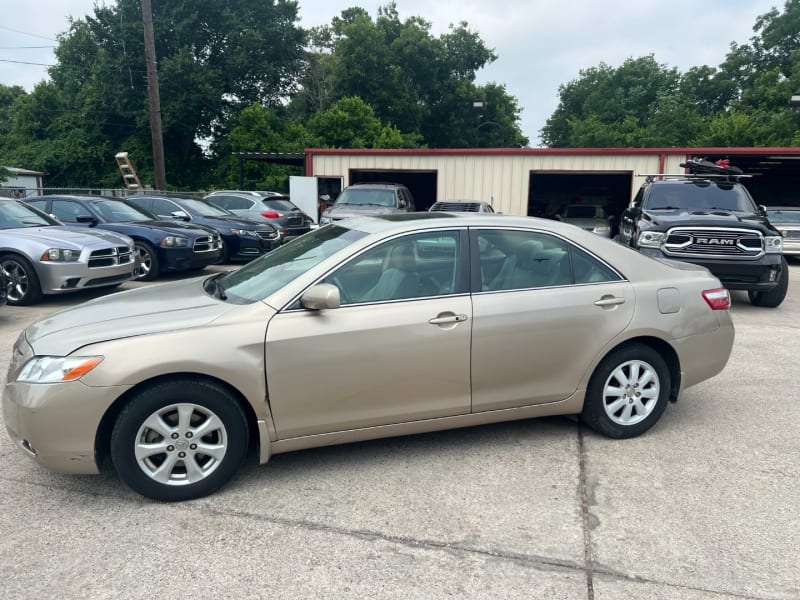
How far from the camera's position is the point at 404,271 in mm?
3707

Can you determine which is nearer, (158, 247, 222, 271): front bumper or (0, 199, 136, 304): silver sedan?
(0, 199, 136, 304): silver sedan

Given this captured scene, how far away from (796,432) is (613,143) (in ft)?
168

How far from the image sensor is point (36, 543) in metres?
2.90

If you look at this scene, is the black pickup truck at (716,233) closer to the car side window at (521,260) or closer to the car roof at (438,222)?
the car roof at (438,222)

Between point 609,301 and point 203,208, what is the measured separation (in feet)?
37.4

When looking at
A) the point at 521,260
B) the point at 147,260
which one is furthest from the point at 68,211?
the point at 521,260

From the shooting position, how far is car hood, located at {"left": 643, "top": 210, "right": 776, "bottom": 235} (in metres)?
8.46

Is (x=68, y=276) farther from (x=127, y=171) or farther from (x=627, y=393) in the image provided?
(x=127, y=171)

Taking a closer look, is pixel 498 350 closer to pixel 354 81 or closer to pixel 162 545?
pixel 162 545

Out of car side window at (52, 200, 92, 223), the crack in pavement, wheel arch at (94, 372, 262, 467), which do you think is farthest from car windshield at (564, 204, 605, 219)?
wheel arch at (94, 372, 262, 467)

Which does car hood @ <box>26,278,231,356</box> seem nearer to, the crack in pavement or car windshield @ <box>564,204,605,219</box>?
the crack in pavement

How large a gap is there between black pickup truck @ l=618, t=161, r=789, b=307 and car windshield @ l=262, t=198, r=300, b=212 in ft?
29.0

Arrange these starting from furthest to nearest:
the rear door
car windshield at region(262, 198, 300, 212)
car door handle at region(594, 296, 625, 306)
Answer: car windshield at region(262, 198, 300, 212), car door handle at region(594, 296, 625, 306), the rear door

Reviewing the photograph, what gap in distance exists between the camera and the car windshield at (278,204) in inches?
613
